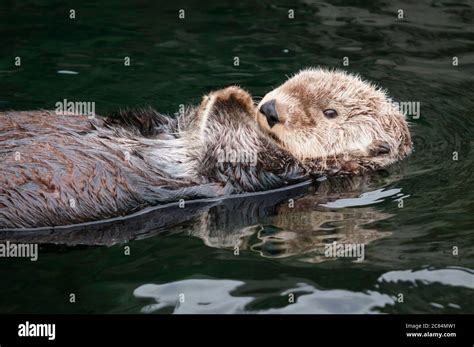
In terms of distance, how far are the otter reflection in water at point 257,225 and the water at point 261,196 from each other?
1cm

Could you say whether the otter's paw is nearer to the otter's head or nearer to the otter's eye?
the otter's head

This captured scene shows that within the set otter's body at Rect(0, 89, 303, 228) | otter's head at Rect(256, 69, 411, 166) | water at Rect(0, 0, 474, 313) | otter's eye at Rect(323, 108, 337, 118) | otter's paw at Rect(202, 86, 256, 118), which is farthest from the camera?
otter's eye at Rect(323, 108, 337, 118)

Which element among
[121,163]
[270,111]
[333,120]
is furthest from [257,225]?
[333,120]

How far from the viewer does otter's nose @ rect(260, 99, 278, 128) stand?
602 cm

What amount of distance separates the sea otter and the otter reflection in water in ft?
0.27

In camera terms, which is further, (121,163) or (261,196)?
(261,196)

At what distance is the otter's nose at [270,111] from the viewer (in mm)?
6023

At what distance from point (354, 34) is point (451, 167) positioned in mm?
3261

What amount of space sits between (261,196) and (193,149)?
0.63m

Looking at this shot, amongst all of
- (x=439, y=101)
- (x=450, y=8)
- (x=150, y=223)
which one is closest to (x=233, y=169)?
(x=150, y=223)

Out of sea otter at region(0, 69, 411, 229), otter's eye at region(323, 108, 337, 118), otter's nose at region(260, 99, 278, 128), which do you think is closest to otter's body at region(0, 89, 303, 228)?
sea otter at region(0, 69, 411, 229)

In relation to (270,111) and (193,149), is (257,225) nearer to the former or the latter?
(193,149)

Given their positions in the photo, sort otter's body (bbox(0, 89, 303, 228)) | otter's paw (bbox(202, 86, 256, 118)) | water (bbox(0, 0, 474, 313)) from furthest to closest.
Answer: otter's paw (bbox(202, 86, 256, 118)) < otter's body (bbox(0, 89, 303, 228)) < water (bbox(0, 0, 474, 313))

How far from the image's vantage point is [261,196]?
6078 mm
